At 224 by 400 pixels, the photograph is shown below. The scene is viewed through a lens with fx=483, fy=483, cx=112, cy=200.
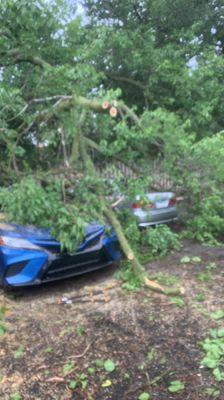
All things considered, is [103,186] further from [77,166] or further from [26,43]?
[26,43]

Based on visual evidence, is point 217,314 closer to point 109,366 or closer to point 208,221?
point 109,366

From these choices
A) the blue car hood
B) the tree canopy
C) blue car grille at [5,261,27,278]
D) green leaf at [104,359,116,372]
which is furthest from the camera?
the blue car hood

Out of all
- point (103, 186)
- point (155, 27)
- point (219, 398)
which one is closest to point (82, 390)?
point (219, 398)

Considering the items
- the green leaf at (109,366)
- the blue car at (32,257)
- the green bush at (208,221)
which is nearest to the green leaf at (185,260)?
the green bush at (208,221)

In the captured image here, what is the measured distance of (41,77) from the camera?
6.78 meters

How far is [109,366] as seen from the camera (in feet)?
12.7

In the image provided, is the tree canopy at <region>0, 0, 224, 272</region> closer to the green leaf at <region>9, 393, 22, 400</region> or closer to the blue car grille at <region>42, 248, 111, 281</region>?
the blue car grille at <region>42, 248, 111, 281</region>

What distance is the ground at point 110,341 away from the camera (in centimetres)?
363

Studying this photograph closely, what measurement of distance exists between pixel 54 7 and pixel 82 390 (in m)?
5.80

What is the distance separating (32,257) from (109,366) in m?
1.96

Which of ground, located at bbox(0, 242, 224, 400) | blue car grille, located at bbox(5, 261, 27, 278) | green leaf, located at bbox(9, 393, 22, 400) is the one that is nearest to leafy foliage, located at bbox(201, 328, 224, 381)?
ground, located at bbox(0, 242, 224, 400)

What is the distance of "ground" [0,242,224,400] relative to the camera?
11.9 ft

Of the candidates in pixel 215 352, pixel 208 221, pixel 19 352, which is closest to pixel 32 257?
pixel 19 352

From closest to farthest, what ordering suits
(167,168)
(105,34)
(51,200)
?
(51,200), (167,168), (105,34)
